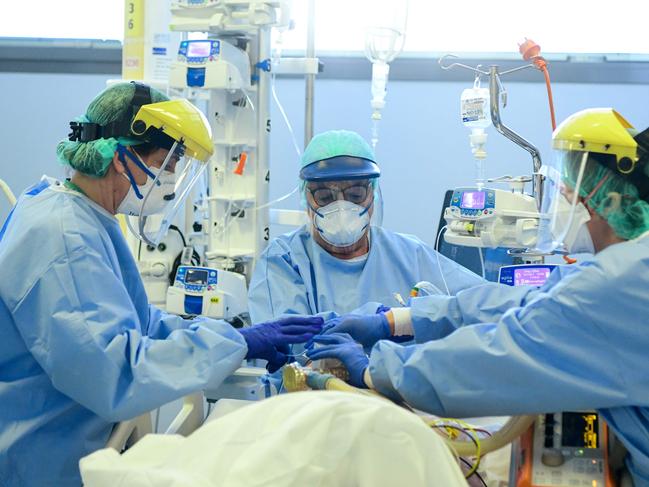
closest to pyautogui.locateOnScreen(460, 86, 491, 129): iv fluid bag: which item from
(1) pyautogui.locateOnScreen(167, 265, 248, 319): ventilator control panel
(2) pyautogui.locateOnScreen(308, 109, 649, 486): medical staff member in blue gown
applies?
(1) pyautogui.locateOnScreen(167, 265, 248, 319): ventilator control panel

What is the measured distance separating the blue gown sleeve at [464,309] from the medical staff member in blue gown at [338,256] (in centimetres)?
39

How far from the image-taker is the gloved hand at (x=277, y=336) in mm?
2176

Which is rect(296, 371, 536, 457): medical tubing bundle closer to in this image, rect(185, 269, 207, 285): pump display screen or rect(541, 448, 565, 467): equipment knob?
rect(541, 448, 565, 467): equipment knob

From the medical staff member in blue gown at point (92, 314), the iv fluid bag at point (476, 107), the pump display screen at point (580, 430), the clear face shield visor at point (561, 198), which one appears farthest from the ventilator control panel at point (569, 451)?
the iv fluid bag at point (476, 107)

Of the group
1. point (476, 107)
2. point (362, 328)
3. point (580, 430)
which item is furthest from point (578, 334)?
point (476, 107)

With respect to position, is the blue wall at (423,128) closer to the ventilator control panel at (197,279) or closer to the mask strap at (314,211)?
the ventilator control panel at (197,279)

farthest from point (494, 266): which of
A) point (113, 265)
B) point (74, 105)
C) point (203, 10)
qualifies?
point (74, 105)

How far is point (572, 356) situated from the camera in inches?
67.3

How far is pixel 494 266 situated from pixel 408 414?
218 centimetres

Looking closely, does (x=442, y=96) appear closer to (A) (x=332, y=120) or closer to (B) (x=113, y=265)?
(A) (x=332, y=120)

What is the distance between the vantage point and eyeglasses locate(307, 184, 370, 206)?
271cm

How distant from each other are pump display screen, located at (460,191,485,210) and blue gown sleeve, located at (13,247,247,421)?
1.30m

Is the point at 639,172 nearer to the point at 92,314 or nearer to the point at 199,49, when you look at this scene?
the point at 92,314

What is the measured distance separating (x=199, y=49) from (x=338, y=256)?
93cm
